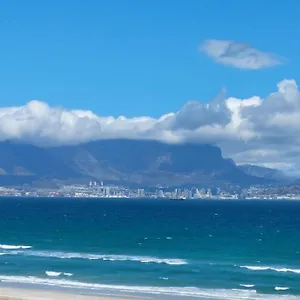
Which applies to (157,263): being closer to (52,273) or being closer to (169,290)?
(52,273)

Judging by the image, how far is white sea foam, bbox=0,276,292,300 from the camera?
4750cm

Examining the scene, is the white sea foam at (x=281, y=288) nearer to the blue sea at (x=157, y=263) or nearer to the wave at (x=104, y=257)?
the blue sea at (x=157, y=263)

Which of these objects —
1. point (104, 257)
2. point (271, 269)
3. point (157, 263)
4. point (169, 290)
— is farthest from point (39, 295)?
point (271, 269)

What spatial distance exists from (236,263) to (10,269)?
22.3m

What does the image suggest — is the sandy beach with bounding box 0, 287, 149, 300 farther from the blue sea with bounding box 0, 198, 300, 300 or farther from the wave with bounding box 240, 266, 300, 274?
the wave with bounding box 240, 266, 300, 274

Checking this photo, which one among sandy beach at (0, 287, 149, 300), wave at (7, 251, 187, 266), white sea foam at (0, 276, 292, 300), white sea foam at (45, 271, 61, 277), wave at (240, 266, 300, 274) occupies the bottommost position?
sandy beach at (0, 287, 149, 300)

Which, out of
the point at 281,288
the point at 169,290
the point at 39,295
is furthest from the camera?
the point at 281,288

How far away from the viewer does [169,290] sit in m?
49.4

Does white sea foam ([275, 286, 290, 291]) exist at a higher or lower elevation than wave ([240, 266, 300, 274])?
lower

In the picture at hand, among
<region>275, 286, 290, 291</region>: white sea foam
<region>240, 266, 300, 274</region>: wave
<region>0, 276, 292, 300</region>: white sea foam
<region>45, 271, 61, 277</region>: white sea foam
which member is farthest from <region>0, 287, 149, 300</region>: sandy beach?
<region>240, 266, 300, 274</region>: wave

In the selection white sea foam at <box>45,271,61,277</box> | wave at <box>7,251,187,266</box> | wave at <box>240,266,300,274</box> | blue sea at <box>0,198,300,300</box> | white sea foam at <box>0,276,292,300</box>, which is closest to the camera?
white sea foam at <box>0,276,292,300</box>

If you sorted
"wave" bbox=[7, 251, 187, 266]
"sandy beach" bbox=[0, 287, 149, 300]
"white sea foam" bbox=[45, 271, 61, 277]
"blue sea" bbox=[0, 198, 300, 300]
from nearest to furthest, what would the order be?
"sandy beach" bbox=[0, 287, 149, 300], "blue sea" bbox=[0, 198, 300, 300], "white sea foam" bbox=[45, 271, 61, 277], "wave" bbox=[7, 251, 187, 266]

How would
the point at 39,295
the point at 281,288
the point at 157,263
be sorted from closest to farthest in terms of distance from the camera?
the point at 39,295, the point at 281,288, the point at 157,263

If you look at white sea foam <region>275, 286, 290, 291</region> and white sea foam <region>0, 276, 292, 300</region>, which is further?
white sea foam <region>275, 286, 290, 291</region>
